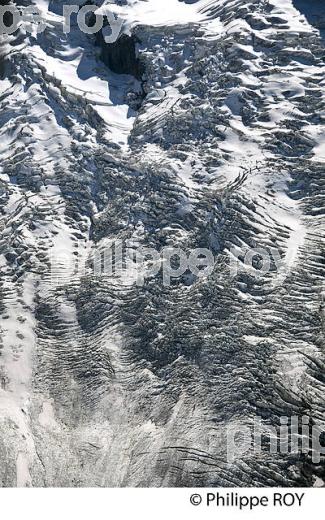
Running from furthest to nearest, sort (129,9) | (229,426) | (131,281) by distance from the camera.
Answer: (129,9)
(131,281)
(229,426)

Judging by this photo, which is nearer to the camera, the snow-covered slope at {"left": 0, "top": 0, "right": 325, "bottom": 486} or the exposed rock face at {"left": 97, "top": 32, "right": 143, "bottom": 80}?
the snow-covered slope at {"left": 0, "top": 0, "right": 325, "bottom": 486}

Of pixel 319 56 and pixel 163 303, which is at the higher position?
pixel 319 56

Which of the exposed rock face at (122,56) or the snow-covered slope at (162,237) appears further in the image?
the exposed rock face at (122,56)

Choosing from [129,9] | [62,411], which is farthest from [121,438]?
[129,9]

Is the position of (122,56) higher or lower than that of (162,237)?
higher

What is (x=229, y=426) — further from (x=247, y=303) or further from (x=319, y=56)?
(x=319, y=56)

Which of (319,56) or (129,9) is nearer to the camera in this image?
(319,56)

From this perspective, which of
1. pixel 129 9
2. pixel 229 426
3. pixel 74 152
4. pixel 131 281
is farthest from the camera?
pixel 129 9

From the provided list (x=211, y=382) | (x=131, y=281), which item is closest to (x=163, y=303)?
(x=131, y=281)
